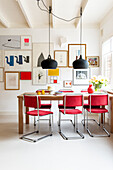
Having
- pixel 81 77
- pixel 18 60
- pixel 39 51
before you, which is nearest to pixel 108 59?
pixel 81 77

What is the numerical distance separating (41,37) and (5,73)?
1668 millimetres

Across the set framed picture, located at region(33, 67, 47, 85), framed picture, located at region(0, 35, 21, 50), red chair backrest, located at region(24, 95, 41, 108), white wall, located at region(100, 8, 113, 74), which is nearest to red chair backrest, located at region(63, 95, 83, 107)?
red chair backrest, located at region(24, 95, 41, 108)

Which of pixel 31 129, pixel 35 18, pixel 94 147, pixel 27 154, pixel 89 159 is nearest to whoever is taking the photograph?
pixel 89 159

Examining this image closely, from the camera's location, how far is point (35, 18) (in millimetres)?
5023

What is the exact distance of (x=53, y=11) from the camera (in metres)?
4.28

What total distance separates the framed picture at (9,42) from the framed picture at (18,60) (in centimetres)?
16

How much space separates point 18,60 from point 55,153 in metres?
3.66

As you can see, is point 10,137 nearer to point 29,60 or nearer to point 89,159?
point 89,159

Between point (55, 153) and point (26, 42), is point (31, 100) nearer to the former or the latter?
point (55, 153)

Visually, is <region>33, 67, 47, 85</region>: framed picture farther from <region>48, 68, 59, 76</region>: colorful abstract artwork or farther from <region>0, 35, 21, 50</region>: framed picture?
<region>0, 35, 21, 50</region>: framed picture

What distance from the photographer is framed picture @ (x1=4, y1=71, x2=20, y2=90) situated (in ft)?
18.5

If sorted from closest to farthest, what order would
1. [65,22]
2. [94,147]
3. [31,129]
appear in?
[94,147], [31,129], [65,22]

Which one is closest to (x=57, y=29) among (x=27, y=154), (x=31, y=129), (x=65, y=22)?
(x=65, y=22)

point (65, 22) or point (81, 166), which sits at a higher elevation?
point (65, 22)
